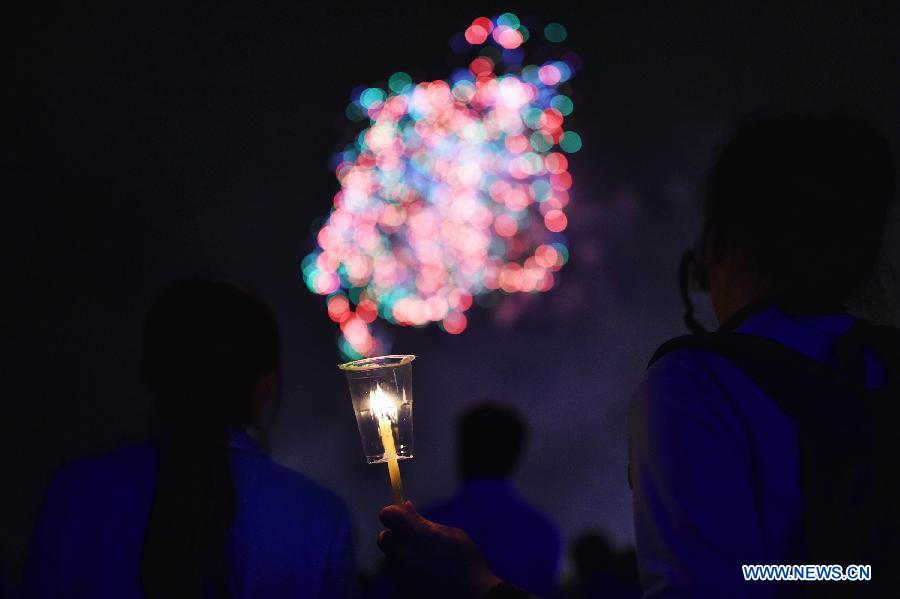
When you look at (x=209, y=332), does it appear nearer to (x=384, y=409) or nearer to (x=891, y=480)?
(x=384, y=409)

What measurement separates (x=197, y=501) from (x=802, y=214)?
1.26 m

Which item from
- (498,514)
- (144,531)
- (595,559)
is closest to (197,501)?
(144,531)

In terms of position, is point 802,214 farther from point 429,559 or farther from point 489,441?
point 489,441

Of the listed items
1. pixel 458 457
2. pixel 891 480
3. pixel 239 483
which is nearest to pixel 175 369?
pixel 239 483

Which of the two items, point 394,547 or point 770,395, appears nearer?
point 770,395

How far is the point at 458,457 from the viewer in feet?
11.8

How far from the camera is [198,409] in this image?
1.76m

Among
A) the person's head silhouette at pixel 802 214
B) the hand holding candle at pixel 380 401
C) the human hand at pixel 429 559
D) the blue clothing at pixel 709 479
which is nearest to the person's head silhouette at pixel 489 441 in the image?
the hand holding candle at pixel 380 401

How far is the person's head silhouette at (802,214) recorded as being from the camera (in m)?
1.19

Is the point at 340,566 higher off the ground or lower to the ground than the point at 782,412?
lower

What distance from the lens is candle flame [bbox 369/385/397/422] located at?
58.2 inches

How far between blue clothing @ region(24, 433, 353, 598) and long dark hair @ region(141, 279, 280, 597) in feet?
0.14

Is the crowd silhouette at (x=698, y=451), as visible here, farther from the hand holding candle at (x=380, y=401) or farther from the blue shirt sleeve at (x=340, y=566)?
the hand holding candle at (x=380, y=401)

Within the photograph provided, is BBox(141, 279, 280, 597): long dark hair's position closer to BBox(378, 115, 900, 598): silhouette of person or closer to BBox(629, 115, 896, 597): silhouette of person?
BBox(378, 115, 900, 598): silhouette of person
